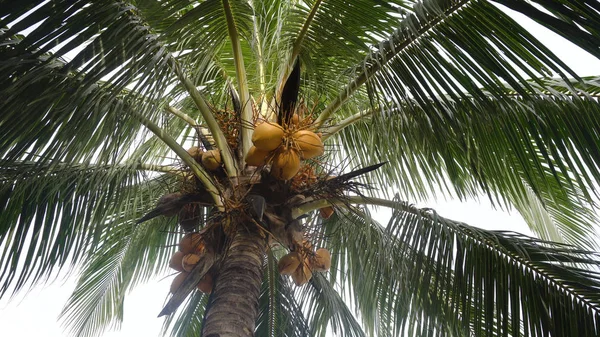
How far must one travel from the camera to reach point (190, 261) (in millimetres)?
3504

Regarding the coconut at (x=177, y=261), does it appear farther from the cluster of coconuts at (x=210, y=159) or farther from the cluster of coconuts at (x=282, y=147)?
the cluster of coconuts at (x=282, y=147)

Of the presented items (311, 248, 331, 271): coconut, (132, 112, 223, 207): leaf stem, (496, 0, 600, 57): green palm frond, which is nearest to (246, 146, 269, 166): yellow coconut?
(132, 112, 223, 207): leaf stem

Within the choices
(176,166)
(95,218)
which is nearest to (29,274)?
(95,218)

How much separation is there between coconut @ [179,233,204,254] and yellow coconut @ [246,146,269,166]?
1.88 feet

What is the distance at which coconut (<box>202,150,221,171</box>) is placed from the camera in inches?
136

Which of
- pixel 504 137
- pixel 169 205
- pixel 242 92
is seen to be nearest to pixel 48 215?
pixel 169 205

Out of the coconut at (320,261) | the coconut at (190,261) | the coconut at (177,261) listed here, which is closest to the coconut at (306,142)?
the coconut at (320,261)

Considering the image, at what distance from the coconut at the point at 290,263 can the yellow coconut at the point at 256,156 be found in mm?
634

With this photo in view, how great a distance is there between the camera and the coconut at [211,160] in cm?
345

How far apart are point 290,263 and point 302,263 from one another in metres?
0.08

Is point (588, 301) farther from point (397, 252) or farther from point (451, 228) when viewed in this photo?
point (397, 252)

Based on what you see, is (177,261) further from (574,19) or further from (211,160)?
(574,19)

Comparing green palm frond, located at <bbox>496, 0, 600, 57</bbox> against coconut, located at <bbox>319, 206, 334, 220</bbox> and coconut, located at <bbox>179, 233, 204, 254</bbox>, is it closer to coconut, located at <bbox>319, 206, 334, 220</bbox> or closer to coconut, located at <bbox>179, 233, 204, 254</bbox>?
coconut, located at <bbox>319, 206, 334, 220</bbox>

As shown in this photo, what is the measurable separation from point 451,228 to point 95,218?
221 cm
